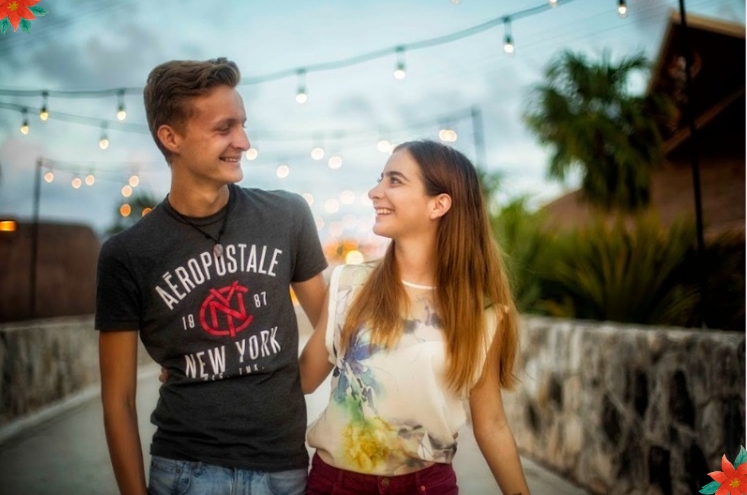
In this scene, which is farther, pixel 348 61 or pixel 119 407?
pixel 348 61

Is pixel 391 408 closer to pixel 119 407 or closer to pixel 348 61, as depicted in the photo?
pixel 119 407

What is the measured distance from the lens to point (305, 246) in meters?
2.01

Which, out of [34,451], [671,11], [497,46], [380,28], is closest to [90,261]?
[34,451]

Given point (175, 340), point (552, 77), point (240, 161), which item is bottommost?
point (175, 340)

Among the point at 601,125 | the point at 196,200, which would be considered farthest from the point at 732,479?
the point at 601,125

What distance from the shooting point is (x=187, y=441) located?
1.77 m

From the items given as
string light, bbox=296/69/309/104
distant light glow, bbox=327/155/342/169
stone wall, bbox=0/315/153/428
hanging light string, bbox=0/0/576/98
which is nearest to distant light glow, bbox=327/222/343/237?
distant light glow, bbox=327/155/342/169

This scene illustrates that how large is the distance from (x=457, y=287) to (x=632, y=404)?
267 centimetres

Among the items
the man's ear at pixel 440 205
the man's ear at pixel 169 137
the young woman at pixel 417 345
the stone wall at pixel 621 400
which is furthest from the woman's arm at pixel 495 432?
the stone wall at pixel 621 400

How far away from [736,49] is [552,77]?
2.72 m

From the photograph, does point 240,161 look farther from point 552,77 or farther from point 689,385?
point 552,77

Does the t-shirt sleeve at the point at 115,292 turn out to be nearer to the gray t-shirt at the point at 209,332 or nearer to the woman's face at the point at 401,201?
the gray t-shirt at the point at 209,332

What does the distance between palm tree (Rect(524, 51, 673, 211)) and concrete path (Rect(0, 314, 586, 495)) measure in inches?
224

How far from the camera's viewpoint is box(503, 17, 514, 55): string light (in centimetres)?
511
